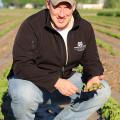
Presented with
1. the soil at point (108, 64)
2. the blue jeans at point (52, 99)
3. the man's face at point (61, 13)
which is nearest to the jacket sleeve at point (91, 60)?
the blue jeans at point (52, 99)

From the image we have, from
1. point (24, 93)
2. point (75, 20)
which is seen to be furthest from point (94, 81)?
point (24, 93)

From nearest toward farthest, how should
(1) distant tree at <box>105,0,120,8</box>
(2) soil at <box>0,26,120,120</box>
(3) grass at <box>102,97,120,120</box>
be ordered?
(3) grass at <box>102,97,120,120</box> < (2) soil at <box>0,26,120,120</box> < (1) distant tree at <box>105,0,120,8</box>

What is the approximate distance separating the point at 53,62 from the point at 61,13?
54cm

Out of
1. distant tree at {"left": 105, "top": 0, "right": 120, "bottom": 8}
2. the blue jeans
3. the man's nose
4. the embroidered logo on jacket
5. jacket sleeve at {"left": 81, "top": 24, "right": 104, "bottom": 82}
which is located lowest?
distant tree at {"left": 105, "top": 0, "right": 120, "bottom": 8}

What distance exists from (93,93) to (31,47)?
0.90 meters

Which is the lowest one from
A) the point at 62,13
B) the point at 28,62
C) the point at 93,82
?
the point at 93,82

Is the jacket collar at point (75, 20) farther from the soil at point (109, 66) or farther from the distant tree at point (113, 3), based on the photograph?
the distant tree at point (113, 3)

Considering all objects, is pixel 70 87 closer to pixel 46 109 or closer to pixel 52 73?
pixel 52 73

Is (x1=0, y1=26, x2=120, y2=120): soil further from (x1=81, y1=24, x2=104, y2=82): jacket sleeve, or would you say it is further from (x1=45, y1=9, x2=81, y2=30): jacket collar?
(x1=45, y1=9, x2=81, y2=30): jacket collar

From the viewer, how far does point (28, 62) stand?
4551mm

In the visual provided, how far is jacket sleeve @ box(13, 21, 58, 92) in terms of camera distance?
4.53 m

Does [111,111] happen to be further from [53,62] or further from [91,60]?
[53,62]

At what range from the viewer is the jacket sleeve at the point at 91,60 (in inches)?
196

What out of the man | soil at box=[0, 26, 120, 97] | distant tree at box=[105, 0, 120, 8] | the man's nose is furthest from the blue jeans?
distant tree at box=[105, 0, 120, 8]
